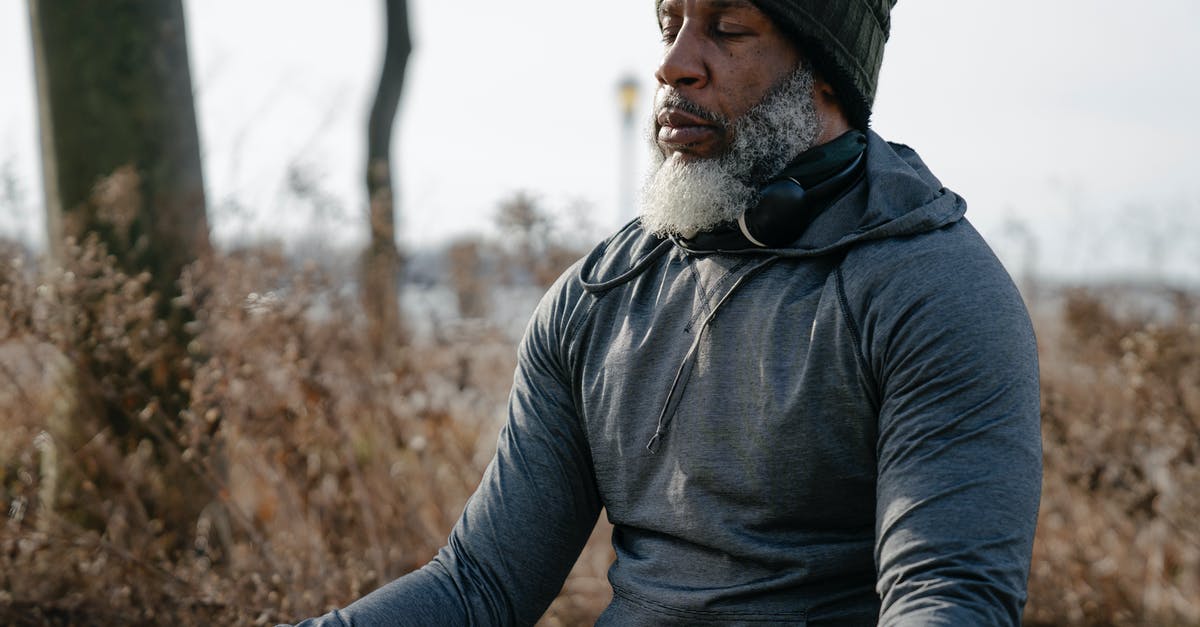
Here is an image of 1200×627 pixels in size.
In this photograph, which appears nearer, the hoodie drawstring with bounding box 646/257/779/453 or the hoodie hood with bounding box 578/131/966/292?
the hoodie hood with bounding box 578/131/966/292

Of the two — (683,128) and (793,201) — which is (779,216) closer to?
(793,201)

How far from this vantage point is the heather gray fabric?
5.30 ft

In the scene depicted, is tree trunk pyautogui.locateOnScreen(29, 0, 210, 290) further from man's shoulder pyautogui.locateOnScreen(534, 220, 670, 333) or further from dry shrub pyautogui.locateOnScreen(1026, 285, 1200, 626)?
dry shrub pyautogui.locateOnScreen(1026, 285, 1200, 626)

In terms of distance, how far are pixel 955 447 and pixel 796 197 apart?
0.52 meters

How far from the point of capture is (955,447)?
1.61m

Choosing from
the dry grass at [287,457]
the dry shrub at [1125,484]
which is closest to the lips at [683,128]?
the dry grass at [287,457]

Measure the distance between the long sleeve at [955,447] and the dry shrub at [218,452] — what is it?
2.06 m

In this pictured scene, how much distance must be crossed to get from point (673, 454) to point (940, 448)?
1.69 ft

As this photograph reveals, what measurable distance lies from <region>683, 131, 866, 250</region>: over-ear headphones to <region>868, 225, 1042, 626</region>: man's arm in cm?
26

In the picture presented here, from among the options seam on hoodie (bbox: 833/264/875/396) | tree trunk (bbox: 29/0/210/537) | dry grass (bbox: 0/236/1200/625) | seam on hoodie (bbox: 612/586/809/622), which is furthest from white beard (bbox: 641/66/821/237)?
tree trunk (bbox: 29/0/210/537)

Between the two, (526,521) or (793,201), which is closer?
(793,201)

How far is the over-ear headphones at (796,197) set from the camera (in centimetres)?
192

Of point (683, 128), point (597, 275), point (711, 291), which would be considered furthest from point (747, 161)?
point (597, 275)

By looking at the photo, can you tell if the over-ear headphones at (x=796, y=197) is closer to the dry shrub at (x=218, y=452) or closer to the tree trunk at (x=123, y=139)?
the dry shrub at (x=218, y=452)
